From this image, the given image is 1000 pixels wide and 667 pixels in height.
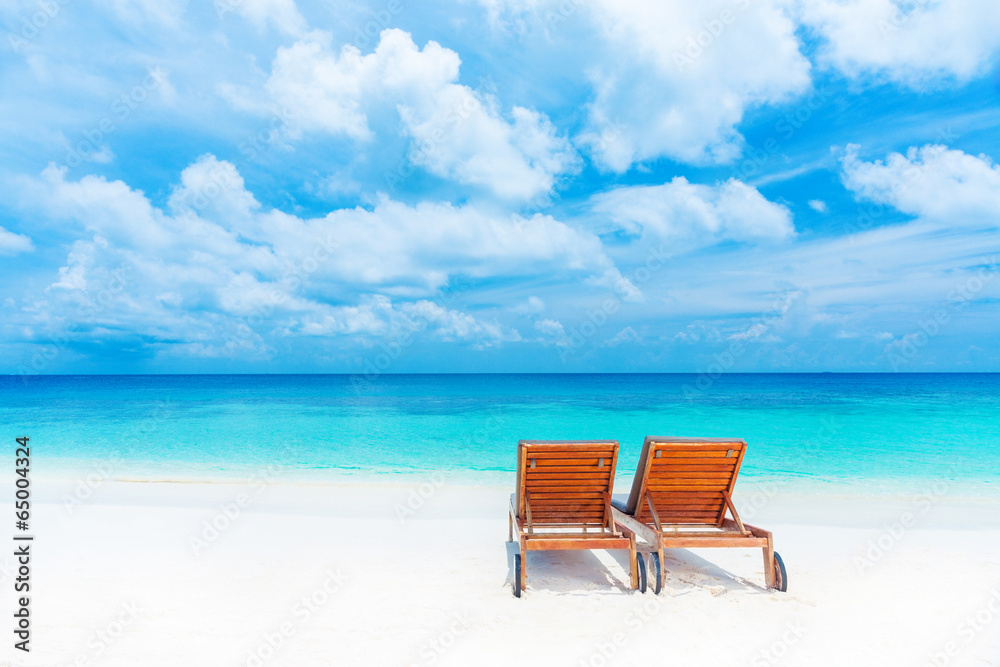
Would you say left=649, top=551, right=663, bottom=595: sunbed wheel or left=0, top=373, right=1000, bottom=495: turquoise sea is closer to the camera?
left=649, top=551, right=663, bottom=595: sunbed wheel

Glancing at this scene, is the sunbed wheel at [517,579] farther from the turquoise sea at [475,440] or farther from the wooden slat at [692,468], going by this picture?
the turquoise sea at [475,440]

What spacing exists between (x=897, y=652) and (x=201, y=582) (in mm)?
5176

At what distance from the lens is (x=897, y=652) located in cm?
355

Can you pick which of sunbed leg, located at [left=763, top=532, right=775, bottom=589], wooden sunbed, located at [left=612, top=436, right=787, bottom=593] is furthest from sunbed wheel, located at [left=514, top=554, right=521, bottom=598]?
sunbed leg, located at [left=763, top=532, right=775, bottom=589]

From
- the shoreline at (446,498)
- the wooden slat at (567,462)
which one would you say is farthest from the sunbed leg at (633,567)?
the shoreline at (446,498)

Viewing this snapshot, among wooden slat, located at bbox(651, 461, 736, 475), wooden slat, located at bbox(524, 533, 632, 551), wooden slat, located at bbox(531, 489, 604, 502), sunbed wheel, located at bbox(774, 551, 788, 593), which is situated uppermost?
wooden slat, located at bbox(651, 461, 736, 475)

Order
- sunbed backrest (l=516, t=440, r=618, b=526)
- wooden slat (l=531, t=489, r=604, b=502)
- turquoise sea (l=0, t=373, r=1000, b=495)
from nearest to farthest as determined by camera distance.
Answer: sunbed backrest (l=516, t=440, r=618, b=526) < wooden slat (l=531, t=489, r=604, b=502) < turquoise sea (l=0, t=373, r=1000, b=495)

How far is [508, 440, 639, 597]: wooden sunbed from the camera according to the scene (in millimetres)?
4488

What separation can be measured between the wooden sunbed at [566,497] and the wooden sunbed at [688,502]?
0.66 feet

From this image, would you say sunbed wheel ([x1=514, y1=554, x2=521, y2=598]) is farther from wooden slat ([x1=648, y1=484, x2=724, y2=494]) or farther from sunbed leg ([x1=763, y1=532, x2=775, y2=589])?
sunbed leg ([x1=763, y1=532, x2=775, y2=589])

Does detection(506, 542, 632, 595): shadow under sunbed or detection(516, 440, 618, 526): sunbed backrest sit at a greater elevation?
detection(516, 440, 618, 526): sunbed backrest

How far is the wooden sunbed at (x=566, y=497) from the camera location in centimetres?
449

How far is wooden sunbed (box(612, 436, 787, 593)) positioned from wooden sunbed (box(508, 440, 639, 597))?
0.20 meters

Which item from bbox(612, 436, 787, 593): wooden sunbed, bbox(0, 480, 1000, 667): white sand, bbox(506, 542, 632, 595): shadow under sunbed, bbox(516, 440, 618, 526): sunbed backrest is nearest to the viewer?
bbox(0, 480, 1000, 667): white sand
